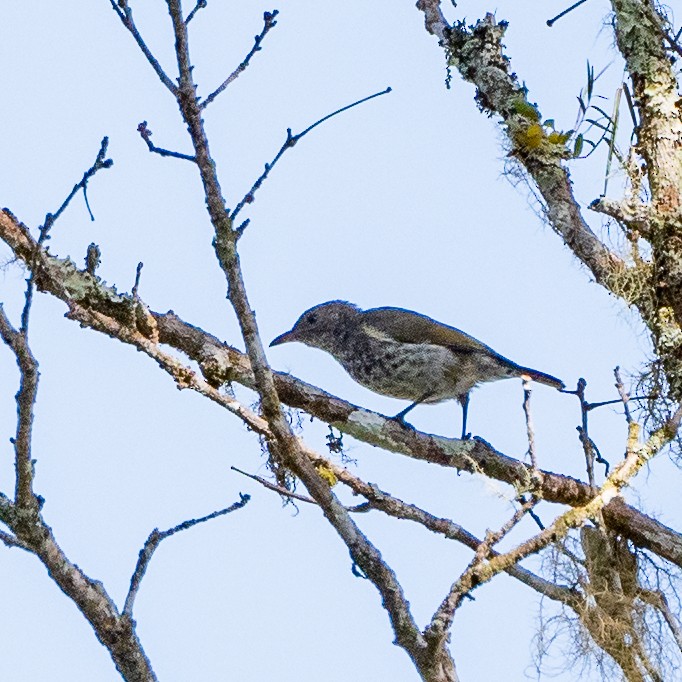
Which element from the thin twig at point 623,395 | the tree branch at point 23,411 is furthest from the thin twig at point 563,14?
the tree branch at point 23,411

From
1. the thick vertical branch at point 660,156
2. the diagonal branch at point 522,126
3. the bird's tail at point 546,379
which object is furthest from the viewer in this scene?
the bird's tail at point 546,379

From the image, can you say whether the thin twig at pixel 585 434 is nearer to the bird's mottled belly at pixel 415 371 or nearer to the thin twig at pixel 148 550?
the thin twig at pixel 148 550

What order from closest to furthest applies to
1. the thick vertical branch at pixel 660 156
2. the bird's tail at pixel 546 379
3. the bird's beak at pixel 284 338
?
the thick vertical branch at pixel 660 156, the bird's tail at pixel 546 379, the bird's beak at pixel 284 338

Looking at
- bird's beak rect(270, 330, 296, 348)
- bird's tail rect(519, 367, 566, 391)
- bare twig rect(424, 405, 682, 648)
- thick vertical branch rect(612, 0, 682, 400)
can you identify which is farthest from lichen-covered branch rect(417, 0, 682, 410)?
bird's beak rect(270, 330, 296, 348)

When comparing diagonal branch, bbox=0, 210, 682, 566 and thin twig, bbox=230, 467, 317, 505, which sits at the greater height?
diagonal branch, bbox=0, 210, 682, 566

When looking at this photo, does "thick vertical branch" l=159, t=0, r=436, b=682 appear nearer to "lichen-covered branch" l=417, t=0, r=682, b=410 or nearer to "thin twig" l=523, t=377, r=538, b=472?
"thin twig" l=523, t=377, r=538, b=472

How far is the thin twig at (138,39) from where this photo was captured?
317 centimetres

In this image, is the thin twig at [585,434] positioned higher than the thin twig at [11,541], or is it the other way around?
the thin twig at [585,434]

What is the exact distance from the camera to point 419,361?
6.90 m

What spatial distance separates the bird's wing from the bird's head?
0.19 metres

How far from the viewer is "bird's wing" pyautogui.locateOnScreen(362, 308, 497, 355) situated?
7062 millimetres

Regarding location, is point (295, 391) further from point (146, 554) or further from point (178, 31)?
point (178, 31)

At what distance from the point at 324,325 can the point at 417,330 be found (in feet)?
2.80

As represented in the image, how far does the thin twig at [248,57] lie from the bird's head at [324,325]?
4039 mm
